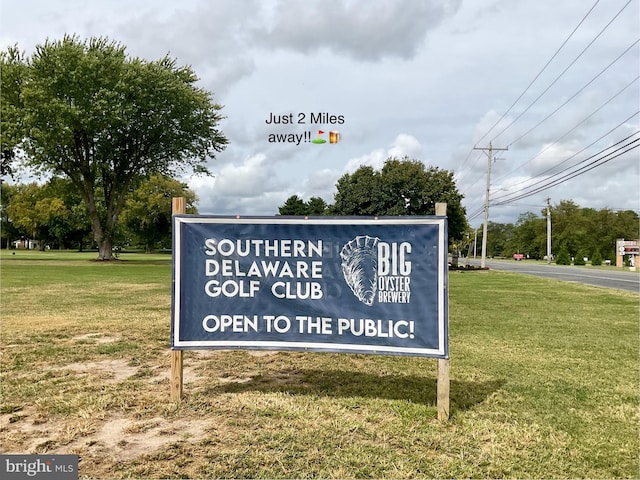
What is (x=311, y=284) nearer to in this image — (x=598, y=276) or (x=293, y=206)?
(x=598, y=276)

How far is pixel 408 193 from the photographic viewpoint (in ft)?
138

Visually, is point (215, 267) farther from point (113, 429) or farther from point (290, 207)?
point (290, 207)

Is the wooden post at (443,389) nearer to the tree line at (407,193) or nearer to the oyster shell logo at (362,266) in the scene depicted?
the oyster shell logo at (362,266)

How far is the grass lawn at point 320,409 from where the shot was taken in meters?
3.48

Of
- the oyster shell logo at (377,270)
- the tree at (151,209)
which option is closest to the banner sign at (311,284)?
the oyster shell logo at (377,270)

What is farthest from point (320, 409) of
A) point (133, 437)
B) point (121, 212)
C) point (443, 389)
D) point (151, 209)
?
point (121, 212)

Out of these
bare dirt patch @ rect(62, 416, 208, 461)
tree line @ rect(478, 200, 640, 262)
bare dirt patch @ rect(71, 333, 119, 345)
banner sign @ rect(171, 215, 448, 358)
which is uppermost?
tree line @ rect(478, 200, 640, 262)

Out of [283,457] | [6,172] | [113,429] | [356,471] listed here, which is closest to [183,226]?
[113,429]

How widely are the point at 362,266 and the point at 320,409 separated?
1.39 m

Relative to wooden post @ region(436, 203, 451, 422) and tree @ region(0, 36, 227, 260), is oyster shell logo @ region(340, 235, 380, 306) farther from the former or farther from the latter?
tree @ region(0, 36, 227, 260)

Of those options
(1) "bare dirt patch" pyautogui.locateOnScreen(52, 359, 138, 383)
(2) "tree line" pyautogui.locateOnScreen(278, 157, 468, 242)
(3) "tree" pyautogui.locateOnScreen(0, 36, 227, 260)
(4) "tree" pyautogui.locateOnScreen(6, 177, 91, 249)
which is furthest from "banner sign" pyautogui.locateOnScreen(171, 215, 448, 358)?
(4) "tree" pyautogui.locateOnScreen(6, 177, 91, 249)

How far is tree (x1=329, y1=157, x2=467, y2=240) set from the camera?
40719mm

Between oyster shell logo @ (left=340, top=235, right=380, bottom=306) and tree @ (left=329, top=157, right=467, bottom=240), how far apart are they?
35.1 meters

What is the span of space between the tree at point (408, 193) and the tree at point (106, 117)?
1367 centimetres
